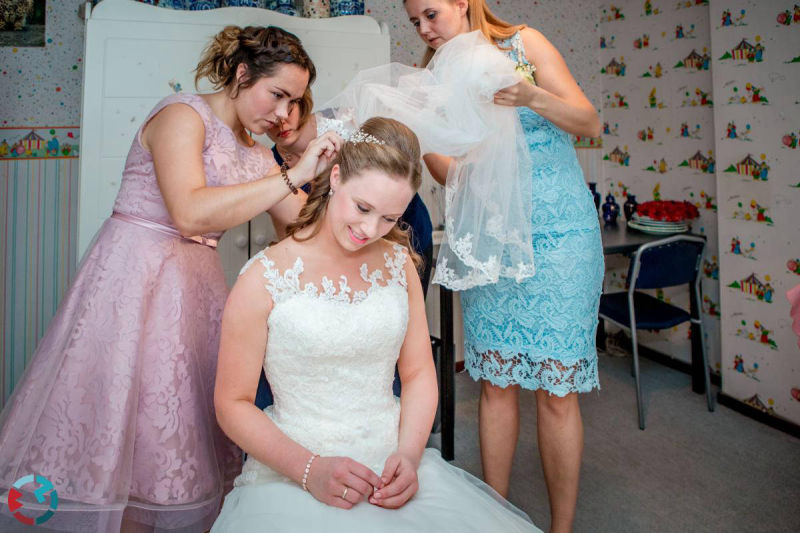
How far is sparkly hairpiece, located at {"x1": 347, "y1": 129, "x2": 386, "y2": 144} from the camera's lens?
127 centimetres

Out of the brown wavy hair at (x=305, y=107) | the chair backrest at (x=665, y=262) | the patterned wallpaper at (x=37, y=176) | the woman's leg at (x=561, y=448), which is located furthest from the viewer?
the chair backrest at (x=665, y=262)

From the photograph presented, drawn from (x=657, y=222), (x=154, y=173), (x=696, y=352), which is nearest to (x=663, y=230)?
(x=657, y=222)

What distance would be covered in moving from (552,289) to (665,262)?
64.4 inches

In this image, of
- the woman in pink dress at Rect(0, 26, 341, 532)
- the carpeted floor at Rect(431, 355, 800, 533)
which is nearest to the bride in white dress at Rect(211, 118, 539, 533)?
the woman in pink dress at Rect(0, 26, 341, 532)

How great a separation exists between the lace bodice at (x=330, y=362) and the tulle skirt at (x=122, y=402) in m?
0.19

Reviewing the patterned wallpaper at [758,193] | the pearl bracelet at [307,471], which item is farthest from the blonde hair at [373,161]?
the patterned wallpaper at [758,193]

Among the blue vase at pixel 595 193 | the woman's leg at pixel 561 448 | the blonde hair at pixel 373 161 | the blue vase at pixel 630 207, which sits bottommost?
the woman's leg at pixel 561 448

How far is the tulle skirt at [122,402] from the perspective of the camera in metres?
1.27

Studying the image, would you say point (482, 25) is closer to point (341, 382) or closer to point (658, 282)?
point (341, 382)

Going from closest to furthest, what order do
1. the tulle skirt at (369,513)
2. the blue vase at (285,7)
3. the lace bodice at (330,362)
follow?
1. the tulle skirt at (369,513)
2. the lace bodice at (330,362)
3. the blue vase at (285,7)

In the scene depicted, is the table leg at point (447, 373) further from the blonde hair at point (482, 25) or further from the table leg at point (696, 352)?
the table leg at point (696, 352)

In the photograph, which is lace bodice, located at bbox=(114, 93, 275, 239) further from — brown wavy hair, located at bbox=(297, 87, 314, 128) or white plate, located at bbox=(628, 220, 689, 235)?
white plate, located at bbox=(628, 220, 689, 235)

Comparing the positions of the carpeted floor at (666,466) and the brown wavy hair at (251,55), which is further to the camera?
the carpeted floor at (666,466)

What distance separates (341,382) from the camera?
4.22ft
